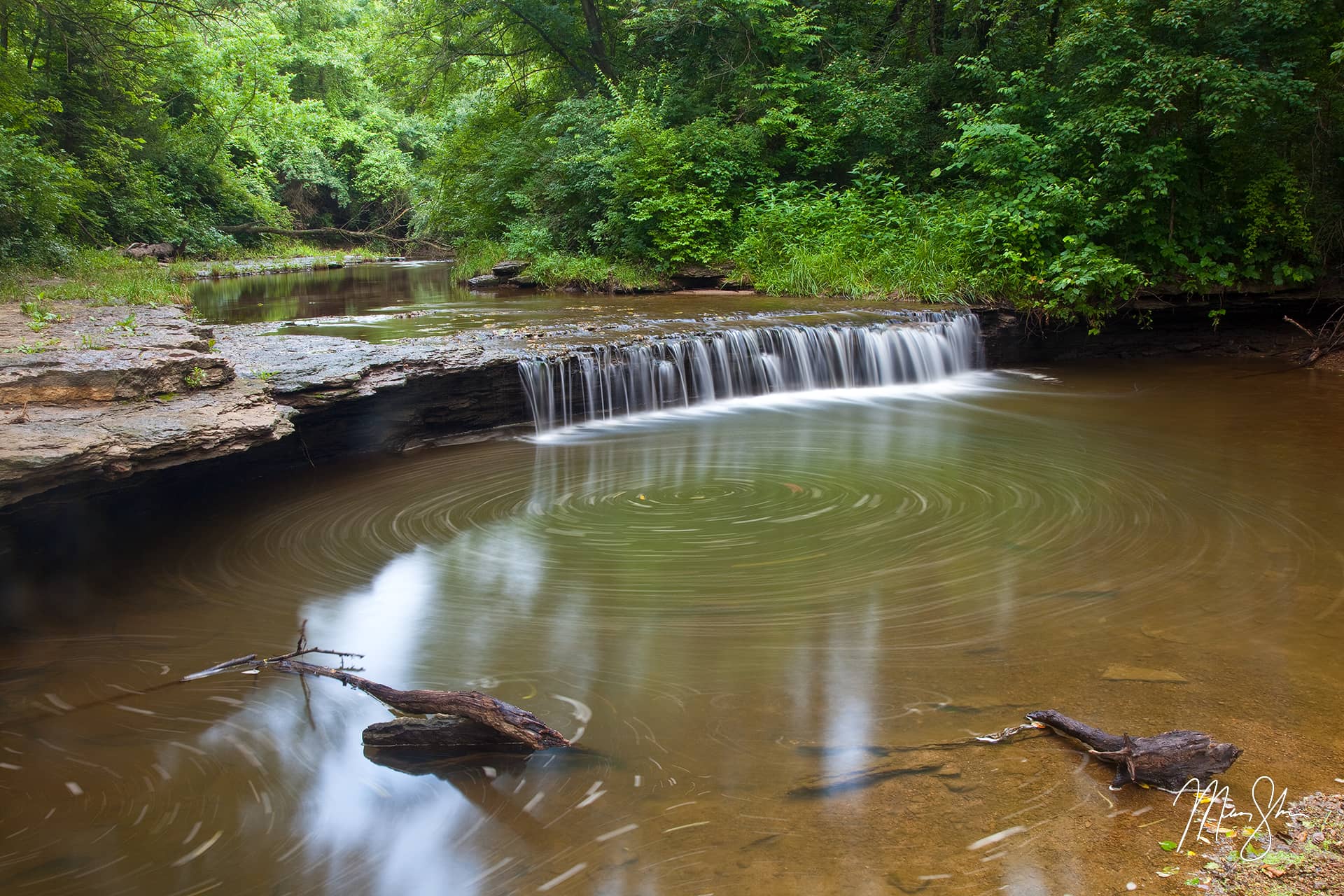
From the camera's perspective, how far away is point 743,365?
10.2 m

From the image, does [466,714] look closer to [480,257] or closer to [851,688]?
[851,688]

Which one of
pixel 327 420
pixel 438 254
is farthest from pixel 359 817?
pixel 438 254

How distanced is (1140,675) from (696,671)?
1.89 meters

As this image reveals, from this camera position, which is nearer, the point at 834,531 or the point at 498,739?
the point at 498,739

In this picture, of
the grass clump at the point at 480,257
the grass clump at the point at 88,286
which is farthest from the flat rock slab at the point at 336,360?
the grass clump at the point at 480,257

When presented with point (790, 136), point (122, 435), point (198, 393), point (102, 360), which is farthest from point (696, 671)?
point (790, 136)

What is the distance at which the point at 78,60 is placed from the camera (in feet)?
63.6

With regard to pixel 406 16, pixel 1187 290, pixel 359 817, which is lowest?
pixel 359 817

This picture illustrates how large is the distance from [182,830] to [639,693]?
1.72 m

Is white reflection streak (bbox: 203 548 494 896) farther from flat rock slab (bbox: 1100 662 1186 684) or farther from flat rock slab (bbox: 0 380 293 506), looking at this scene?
flat rock slab (bbox: 1100 662 1186 684)

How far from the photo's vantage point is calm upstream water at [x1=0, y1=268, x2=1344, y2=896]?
259cm

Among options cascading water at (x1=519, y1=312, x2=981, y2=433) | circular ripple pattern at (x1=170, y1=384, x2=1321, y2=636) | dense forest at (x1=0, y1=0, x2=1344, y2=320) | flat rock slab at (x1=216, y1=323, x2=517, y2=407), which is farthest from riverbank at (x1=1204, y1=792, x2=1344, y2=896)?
dense forest at (x1=0, y1=0, x2=1344, y2=320)

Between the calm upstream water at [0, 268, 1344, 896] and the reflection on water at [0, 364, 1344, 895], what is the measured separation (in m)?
0.02

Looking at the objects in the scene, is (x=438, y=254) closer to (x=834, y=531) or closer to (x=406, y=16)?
(x=406, y=16)
